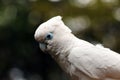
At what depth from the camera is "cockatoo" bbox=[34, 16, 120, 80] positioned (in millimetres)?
1089

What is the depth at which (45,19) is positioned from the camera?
336cm

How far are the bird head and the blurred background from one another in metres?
2.21

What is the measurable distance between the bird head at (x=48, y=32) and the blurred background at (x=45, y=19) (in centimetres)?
221

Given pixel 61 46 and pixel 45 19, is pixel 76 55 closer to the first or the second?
pixel 61 46

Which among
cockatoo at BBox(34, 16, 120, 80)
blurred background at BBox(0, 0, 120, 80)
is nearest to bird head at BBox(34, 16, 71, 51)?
cockatoo at BBox(34, 16, 120, 80)

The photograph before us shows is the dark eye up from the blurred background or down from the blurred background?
down

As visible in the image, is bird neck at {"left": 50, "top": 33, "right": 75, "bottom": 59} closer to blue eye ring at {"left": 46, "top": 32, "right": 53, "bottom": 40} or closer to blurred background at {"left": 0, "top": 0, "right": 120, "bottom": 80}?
blue eye ring at {"left": 46, "top": 32, "right": 53, "bottom": 40}

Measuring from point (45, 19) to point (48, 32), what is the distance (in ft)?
7.44

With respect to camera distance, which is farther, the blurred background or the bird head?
the blurred background

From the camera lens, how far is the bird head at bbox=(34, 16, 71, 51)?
1095 millimetres

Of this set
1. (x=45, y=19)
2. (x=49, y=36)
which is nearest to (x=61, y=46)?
(x=49, y=36)

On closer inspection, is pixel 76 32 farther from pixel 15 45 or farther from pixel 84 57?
pixel 84 57

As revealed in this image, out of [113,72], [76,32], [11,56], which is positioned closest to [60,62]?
[113,72]

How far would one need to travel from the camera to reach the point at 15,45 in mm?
3480
